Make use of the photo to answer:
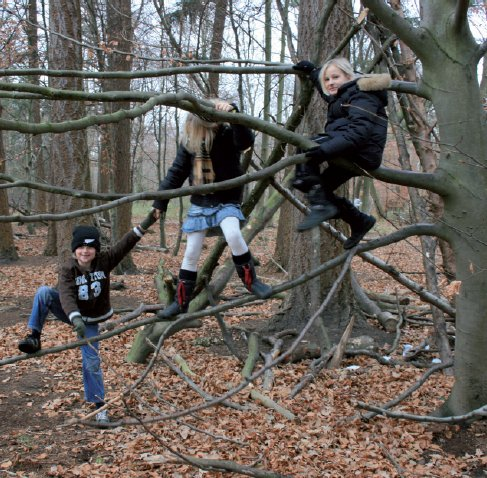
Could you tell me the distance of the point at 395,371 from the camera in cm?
560

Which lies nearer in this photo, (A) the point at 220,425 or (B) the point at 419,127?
(A) the point at 220,425

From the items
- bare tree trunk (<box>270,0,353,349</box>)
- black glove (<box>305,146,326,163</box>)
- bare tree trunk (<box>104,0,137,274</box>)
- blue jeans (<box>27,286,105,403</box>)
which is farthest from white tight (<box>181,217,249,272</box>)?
bare tree trunk (<box>104,0,137,274</box>)

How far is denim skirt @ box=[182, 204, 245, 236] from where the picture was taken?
3807mm

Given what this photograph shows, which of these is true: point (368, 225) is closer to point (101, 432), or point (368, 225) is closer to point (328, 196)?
point (328, 196)

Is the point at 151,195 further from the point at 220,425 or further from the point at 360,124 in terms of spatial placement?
the point at 220,425

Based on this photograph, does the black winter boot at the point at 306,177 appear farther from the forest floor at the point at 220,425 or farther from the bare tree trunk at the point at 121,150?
the bare tree trunk at the point at 121,150

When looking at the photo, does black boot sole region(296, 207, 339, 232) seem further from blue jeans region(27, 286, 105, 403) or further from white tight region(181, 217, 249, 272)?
blue jeans region(27, 286, 105, 403)

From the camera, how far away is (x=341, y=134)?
287 centimetres

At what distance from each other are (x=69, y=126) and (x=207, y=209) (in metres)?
1.59

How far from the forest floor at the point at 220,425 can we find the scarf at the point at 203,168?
146cm

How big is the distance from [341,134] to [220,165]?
125 centimetres

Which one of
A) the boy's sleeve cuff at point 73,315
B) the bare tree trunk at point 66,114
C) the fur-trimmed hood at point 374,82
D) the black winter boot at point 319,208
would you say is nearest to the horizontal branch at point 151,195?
the black winter boot at point 319,208

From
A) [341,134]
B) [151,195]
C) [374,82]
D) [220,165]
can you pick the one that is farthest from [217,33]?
[151,195]

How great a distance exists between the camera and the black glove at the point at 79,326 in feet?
13.0
